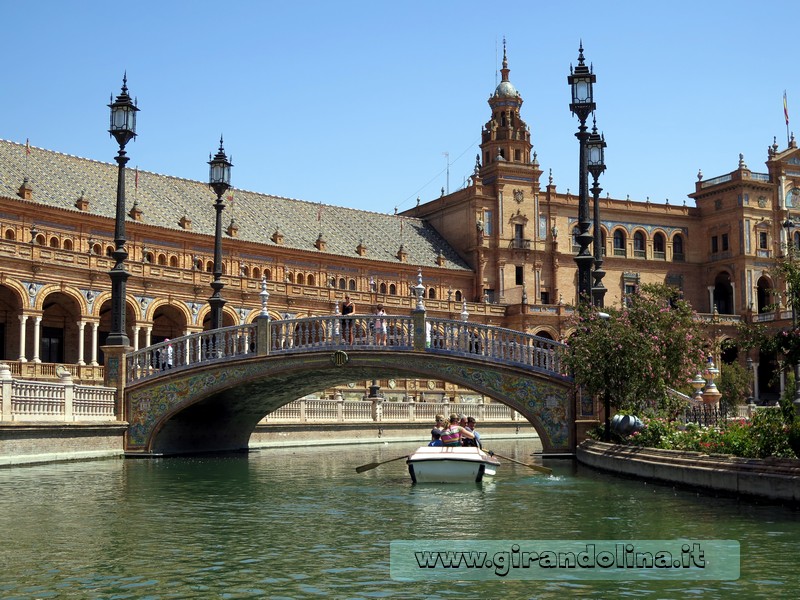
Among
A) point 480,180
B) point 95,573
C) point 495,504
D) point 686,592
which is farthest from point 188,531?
point 480,180

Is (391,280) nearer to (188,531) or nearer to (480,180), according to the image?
(480,180)

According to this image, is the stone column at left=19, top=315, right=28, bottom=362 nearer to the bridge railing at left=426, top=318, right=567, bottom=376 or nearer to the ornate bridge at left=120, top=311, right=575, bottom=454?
the ornate bridge at left=120, top=311, right=575, bottom=454

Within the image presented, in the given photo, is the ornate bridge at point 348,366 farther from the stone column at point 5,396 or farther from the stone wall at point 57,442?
the stone column at point 5,396

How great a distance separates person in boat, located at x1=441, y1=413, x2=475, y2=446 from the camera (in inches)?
986

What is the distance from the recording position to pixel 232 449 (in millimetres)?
37000

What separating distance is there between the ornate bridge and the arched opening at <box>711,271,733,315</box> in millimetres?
58273

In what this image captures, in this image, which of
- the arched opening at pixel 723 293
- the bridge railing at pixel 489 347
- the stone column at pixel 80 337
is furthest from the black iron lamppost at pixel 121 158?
the arched opening at pixel 723 293

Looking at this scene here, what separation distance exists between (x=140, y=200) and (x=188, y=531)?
5089 cm

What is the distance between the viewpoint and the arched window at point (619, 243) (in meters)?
84.4

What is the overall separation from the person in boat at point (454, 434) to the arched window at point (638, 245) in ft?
203

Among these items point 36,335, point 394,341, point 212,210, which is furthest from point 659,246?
point 394,341

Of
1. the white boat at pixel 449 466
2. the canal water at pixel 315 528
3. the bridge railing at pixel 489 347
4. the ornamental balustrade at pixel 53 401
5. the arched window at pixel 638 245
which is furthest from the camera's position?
the arched window at pixel 638 245

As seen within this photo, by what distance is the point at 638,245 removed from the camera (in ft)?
280

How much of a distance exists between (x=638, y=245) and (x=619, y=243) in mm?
1606
